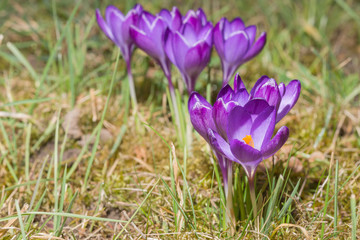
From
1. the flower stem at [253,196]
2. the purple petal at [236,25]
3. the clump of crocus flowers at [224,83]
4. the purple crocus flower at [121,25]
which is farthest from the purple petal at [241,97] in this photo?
the purple crocus flower at [121,25]

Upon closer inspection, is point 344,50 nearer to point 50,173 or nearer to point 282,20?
point 282,20

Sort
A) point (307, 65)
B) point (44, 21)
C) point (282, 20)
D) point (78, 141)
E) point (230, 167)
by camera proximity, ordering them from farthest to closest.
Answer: point (282, 20) → point (44, 21) → point (307, 65) → point (78, 141) → point (230, 167)

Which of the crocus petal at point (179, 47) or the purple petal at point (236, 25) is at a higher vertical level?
the purple petal at point (236, 25)

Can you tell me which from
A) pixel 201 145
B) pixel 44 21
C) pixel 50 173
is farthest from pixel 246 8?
pixel 50 173

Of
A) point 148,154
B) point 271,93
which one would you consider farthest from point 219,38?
point 148,154

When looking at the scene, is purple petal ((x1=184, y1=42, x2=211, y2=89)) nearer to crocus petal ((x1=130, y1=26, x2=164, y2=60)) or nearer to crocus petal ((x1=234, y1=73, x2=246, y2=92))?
crocus petal ((x1=130, y1=26, x2=164, y2=60))

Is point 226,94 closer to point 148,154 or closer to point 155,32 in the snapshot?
point 155,32

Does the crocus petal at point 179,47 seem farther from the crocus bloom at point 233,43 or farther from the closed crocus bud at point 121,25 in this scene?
the closed crocus bud at point 121,25
